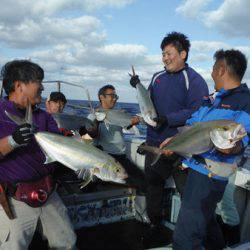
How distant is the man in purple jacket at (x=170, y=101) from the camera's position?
5.64 meters

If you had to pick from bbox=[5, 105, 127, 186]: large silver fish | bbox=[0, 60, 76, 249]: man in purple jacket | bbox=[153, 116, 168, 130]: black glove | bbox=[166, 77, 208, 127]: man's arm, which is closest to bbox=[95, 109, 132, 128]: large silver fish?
bbox=[153, 116, 168, 130]: black glove

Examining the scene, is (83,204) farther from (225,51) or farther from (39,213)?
(225,51)

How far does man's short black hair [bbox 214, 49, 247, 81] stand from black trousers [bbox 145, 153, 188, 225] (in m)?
1.73

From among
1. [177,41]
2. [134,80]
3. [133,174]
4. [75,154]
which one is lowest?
[133,174]

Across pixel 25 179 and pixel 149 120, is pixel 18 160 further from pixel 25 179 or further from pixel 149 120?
pixel 149 120

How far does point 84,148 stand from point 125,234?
2640 millimetres

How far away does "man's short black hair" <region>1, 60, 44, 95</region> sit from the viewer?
414 centimetres

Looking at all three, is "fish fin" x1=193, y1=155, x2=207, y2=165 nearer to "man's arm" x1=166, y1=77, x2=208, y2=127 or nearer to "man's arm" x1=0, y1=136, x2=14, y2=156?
"man's arm" x1=166, y1=77, x2=208, y2=127

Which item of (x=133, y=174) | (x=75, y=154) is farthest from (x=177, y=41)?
(x=75, y=154)

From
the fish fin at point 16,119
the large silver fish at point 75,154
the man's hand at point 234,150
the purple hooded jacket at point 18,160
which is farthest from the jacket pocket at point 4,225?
the man's hand at point 234,150

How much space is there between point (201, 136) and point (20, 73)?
6.84 feet

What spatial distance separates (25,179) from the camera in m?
4.04

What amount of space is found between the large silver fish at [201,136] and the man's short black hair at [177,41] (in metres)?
2.00

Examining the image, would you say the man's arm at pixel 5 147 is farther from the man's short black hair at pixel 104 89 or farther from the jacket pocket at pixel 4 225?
the man's short black hair at pixel 104 89
